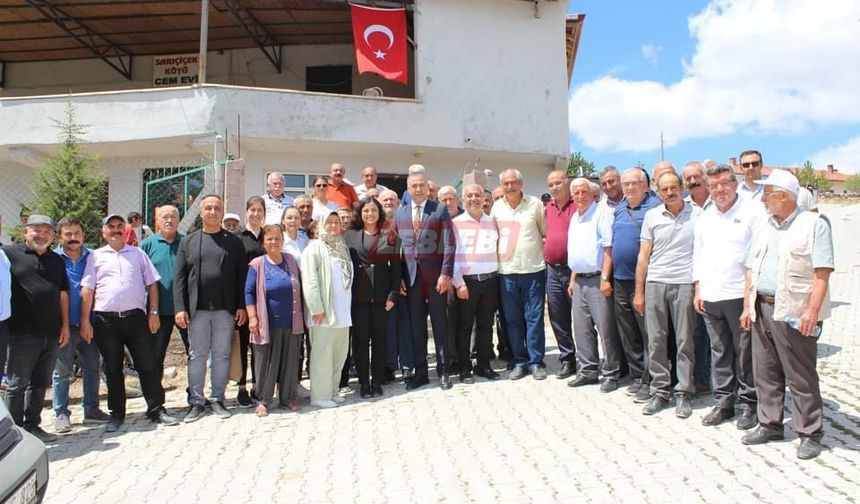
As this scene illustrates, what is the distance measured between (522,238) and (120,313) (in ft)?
12.7

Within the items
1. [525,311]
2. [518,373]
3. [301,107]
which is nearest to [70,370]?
[518,373]

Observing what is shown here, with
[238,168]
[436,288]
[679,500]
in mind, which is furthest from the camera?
[238,168]

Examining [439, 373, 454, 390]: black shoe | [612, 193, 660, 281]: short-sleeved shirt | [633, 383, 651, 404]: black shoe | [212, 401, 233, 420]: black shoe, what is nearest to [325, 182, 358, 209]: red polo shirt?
[439, 373, 454, 390]: black shoe

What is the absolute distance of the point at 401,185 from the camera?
12.7 meters

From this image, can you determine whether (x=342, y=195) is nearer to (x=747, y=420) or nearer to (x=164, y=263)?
(x=164, y=263)

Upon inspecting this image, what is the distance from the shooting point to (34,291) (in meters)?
4.56

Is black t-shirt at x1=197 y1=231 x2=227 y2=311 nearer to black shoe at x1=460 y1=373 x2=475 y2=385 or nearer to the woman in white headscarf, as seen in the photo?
the woman in white headscarf

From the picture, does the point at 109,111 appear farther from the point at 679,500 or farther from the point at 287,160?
the point at 679,500

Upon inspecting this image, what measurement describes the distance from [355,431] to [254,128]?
26.5 feet

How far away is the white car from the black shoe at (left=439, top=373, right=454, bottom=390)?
3468 millimetres

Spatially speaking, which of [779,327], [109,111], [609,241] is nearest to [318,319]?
[609,241]

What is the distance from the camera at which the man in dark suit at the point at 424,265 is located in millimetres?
5750

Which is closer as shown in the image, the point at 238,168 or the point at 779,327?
the point at 779,327

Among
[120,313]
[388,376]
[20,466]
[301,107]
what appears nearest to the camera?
[20,466]
